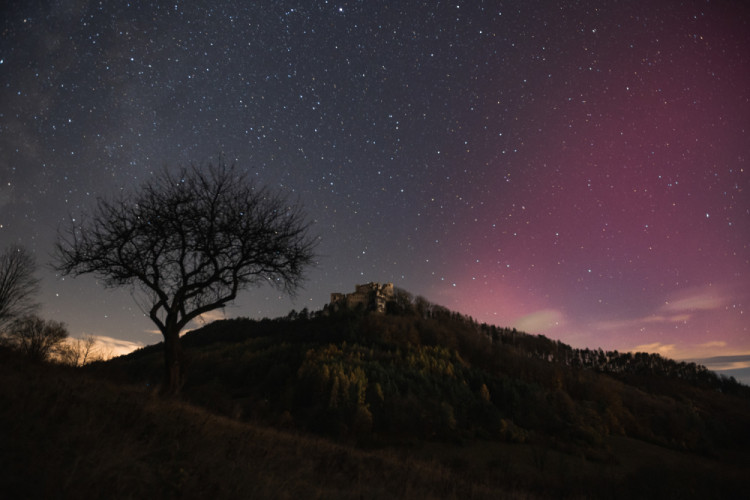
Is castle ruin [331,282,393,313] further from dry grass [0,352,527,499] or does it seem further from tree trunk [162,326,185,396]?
dry grass [0,352,527,499]

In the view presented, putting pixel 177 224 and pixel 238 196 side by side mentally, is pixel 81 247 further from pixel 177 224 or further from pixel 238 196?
pixel 238 196

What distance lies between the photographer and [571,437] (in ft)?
134

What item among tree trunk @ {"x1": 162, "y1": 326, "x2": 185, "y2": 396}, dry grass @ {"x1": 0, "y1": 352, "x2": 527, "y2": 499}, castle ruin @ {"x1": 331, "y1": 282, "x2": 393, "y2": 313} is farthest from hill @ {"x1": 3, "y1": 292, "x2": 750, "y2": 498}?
castle ruin @ {"x1": 331, "y1": 282, "x2": 393, "y2": 313}

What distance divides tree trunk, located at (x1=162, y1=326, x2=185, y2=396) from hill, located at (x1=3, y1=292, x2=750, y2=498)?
87cm

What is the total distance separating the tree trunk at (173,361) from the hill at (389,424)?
873mm

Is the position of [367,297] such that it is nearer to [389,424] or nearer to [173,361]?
[389,424]

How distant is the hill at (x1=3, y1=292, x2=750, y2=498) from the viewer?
254 inches

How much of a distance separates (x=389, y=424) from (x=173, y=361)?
2378cm

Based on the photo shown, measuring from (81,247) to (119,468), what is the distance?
1290 centimetres

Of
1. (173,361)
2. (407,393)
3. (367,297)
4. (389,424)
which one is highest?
(367,297)

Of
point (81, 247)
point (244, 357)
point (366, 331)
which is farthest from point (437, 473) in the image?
point (366, 331)

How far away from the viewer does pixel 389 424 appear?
31359 mm

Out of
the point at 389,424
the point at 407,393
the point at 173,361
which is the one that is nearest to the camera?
the point at 173,361

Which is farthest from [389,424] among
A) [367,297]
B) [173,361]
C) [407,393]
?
[367,297]
